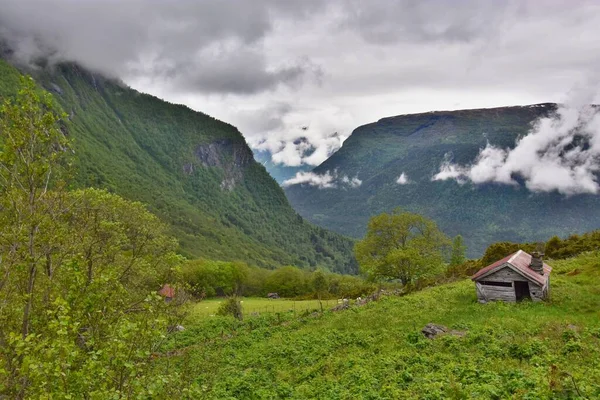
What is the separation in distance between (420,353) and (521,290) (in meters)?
17.2

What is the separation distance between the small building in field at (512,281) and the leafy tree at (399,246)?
26.0 metres

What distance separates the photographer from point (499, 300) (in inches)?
1426

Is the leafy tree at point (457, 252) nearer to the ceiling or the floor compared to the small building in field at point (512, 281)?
nearer to the floor

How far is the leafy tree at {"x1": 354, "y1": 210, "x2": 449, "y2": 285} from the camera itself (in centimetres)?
6353

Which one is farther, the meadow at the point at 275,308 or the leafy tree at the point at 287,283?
the leafy tree at the point at 287,283

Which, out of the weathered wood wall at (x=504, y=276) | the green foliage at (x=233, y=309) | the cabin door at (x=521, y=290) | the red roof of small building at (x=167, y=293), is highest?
the red roof of small building at (x=167, y=293)

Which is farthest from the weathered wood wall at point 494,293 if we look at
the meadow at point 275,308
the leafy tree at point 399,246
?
the leafy tree at point 399,246

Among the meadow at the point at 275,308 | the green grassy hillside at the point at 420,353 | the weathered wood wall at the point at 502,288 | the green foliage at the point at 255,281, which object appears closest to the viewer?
the green grassy hillside at the point at 420,353

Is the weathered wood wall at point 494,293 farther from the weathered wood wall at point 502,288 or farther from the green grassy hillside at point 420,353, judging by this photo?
the green grassy hillside at point 420,353

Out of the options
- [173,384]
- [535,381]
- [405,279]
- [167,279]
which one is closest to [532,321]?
[535,381]

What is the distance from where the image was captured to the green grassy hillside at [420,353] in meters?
17.3

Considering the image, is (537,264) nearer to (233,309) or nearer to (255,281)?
(233,309)

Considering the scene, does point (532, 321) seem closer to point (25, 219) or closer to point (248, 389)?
point (248, 389)

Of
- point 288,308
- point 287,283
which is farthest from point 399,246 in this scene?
point 287,283
